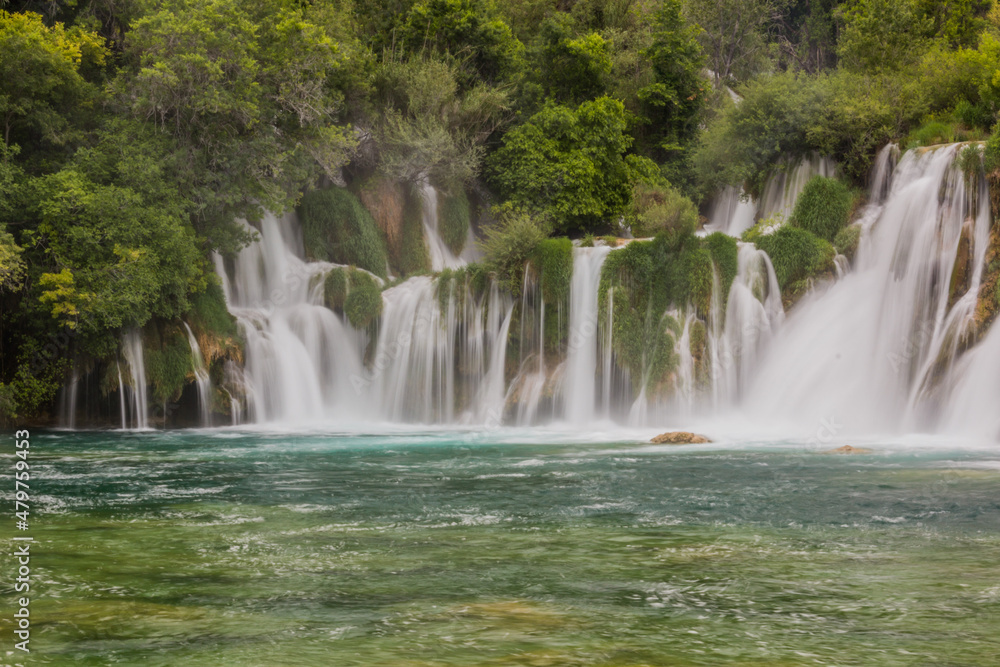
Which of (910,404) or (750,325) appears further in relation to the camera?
(750,325)

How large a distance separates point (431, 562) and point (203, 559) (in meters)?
2.28

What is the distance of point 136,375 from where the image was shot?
27.5 metres

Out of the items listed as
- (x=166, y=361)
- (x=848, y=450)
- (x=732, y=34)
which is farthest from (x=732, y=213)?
(x=166, y=361)

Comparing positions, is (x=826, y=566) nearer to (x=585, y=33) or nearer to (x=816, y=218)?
(x=816, y=218)

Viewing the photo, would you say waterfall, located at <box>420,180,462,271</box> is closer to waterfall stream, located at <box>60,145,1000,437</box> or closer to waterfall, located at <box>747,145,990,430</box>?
waterfall stream, located at <box>60,145,1000,437</box>

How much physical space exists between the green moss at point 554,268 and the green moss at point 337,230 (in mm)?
6451

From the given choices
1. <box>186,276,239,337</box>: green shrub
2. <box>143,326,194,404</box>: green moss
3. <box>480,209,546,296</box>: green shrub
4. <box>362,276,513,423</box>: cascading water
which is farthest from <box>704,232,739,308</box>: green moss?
<box>143,326,194,404</box>: green moss

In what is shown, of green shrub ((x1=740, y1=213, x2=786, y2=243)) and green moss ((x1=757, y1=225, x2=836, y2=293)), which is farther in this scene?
green shrub ((x1=740, y1=213, x2=786, y2=243))

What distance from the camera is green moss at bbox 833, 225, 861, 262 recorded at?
2820 cm

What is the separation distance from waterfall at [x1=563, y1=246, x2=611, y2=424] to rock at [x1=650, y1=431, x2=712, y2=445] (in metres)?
5.55

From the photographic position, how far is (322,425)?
28562mm

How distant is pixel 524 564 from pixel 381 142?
25900 millimetres

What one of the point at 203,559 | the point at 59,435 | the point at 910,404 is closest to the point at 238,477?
the point at 203,559

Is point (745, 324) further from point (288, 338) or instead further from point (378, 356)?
point (288, 338)
